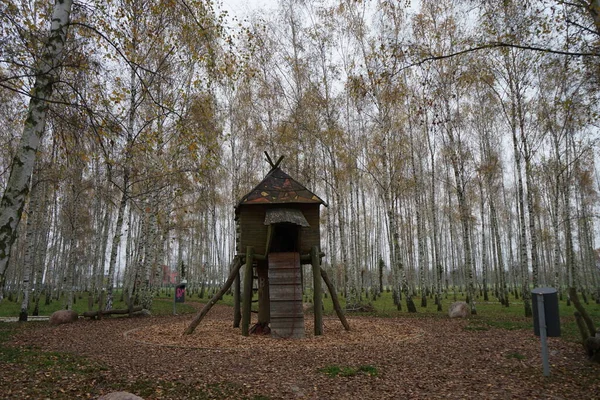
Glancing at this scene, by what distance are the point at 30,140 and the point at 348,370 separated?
678 cm

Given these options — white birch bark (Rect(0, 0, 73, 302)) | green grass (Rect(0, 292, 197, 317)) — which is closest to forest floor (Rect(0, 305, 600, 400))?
white birch bark (Rect(0, 0, 73, 302))

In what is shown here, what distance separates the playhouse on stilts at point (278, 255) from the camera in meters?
11.2

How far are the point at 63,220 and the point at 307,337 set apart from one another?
25.8 metres

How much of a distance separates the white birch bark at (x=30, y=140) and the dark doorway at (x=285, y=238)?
743 centimetres

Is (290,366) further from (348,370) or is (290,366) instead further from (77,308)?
(77,308)

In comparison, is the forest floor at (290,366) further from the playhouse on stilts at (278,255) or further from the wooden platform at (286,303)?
the playhouse on stilts at (278,255)

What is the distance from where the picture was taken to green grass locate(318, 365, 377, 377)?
683 centimetres

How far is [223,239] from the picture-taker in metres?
42.9

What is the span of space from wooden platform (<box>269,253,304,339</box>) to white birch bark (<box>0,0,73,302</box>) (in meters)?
6.94

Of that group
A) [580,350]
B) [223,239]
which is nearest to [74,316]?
[580,350]

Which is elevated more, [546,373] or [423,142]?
[423,142]

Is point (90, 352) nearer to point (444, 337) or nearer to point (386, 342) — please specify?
point (386, 342)

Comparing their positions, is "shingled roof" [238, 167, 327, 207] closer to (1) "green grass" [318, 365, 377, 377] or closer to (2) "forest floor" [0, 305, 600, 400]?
(2) "forest floor" [0, 305, 600, 400]

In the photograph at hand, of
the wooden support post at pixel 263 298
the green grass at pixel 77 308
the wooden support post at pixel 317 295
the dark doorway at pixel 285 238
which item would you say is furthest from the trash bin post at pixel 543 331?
the green grass at pixel 77 308
